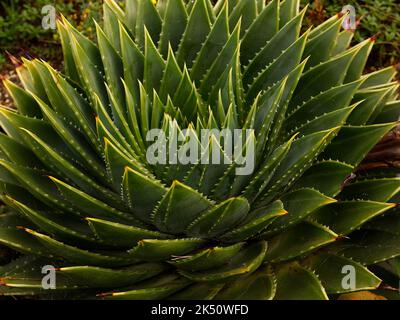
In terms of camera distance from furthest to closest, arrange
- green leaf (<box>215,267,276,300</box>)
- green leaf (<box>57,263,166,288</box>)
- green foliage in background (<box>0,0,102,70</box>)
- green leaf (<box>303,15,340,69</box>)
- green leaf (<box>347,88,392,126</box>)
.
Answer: green foliage in background (<box>0,0,102,70</box>) → green leaf (<box>303,15,340,69</box>) → green leaf (<box>347,88,392,126</box>) → green leaf (<box>215,267,276,300</box>) → green leaf (<box>57,263,166,288</box>)

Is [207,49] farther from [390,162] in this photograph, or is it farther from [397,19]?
[397,19]

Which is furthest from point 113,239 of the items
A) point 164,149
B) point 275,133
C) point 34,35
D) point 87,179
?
point 34,35

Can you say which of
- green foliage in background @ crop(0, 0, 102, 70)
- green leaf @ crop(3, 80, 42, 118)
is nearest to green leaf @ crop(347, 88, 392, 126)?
green leaf @ crop(3, 80, 42, 118)

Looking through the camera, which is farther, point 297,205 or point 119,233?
point 297,205

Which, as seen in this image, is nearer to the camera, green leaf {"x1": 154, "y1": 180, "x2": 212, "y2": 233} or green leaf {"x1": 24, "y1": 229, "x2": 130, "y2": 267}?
green leaf {"x1": 154, "y1": 180, "x2": 212, "y2": 233}

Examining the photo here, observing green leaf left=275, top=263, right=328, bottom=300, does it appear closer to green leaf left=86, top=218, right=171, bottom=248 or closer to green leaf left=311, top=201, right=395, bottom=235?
green leaf left=311, top=201, right=395, bottom=235

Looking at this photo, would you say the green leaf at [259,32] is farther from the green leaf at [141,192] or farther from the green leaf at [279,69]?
the green leaf at [141,192]

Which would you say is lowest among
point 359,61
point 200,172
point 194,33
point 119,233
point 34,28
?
point 119,233

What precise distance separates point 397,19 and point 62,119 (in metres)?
3.12

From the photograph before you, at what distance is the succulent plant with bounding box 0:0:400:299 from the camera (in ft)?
7.23

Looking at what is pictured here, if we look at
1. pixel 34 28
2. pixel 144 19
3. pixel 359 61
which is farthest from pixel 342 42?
pixel 34 28

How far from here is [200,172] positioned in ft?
7.11

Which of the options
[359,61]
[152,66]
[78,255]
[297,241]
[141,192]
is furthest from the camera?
[359,61]

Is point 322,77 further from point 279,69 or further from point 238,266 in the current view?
point 238,266
